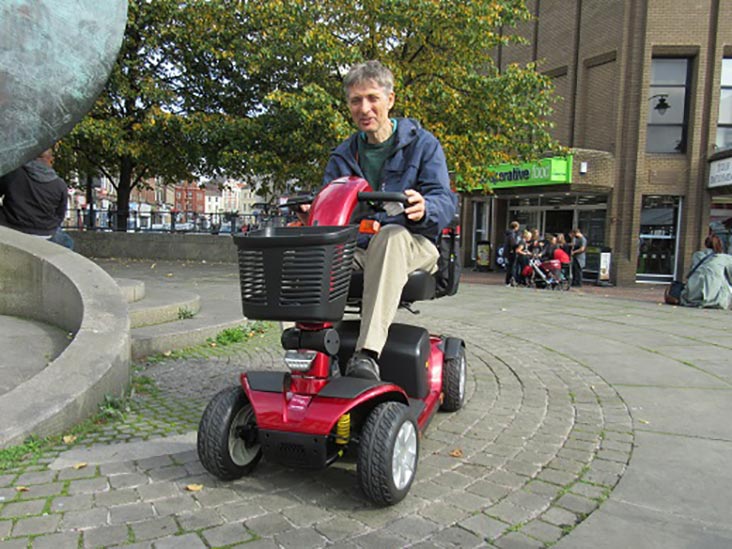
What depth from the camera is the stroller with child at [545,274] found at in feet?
46.5

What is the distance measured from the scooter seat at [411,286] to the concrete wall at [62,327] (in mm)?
1685

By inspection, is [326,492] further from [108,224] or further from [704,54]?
[704,54]

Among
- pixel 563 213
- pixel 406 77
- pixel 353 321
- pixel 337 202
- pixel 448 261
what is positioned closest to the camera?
pixel 337 202

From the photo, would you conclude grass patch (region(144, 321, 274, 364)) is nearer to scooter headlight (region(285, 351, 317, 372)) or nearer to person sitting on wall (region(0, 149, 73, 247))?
person sitting on wall (region(0, 149, 73, 247))

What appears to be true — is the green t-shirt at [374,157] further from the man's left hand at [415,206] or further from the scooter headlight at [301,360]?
the scooter headlight at [301,360]

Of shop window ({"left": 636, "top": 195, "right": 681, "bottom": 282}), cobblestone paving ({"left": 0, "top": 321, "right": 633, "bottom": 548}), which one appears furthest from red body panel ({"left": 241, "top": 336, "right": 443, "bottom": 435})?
shop window ({"left": 636, "top": 195, "right": 681, "bottom": 282})

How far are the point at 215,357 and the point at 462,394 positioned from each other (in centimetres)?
243

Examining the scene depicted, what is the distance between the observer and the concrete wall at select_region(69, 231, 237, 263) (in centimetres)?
1593

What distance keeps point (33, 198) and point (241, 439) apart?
454cm

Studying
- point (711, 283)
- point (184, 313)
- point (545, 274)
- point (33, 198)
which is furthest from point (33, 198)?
point (545, 274)

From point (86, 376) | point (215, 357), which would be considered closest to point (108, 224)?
point (215, 357)

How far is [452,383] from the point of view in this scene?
362cm

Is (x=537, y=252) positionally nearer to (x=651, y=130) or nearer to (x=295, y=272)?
(x=651, y=130)

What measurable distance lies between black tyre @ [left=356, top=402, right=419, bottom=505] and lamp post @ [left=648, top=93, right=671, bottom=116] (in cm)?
1785
